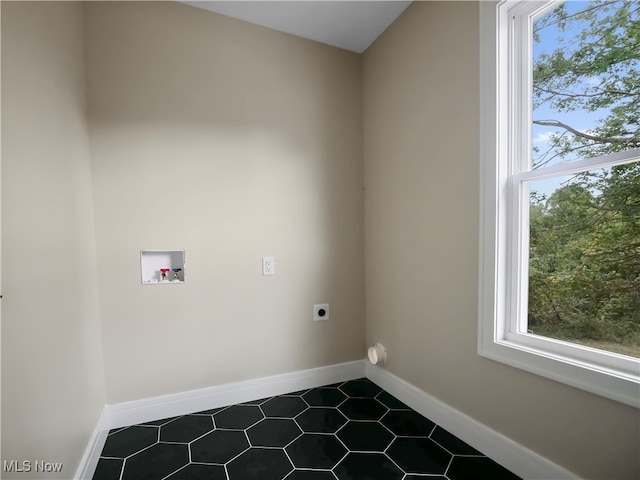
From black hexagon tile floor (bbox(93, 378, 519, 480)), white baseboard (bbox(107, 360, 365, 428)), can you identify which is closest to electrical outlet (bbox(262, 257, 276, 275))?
white baseboard (bbox(107, 360, 365, 428))

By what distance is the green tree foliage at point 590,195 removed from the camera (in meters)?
1.03

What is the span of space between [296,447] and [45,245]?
1.27 meters

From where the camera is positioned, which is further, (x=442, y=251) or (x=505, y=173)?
(x=442, y=251)

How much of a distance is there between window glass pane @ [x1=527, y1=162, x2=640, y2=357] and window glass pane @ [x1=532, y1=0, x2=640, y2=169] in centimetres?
12

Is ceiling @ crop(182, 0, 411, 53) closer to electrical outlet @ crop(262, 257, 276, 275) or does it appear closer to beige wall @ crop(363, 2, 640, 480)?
beige wall @ crop(363, 2, 640, 480)

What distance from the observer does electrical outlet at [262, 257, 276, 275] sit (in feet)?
6.23

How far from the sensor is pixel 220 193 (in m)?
1.79

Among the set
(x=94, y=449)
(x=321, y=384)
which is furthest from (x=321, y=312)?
(x=94, y=449)

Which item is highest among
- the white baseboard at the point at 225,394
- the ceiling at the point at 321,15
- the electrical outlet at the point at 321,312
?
the ceiling at the point at 321,15

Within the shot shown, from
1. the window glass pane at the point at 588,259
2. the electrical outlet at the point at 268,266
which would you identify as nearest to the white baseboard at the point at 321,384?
the window glass pane at the point at 588,259

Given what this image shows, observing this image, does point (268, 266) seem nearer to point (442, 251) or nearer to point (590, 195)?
point (442, 251)

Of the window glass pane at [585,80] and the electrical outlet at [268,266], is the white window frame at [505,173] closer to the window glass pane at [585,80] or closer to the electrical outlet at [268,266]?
the window glass pane at [585,80]

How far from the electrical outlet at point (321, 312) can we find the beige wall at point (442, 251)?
32 cm

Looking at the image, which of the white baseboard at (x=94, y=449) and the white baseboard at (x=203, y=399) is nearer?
the white baseboard at (x=94, y=449)
